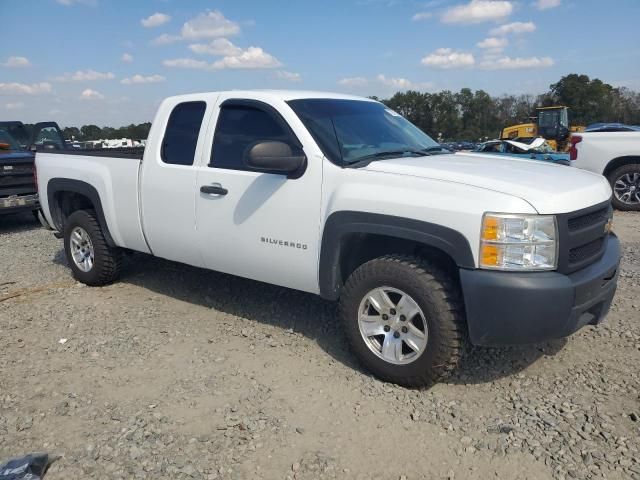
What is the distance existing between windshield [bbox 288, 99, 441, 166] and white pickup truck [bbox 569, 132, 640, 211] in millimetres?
6717

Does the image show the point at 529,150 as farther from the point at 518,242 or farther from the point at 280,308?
the point at 518,242

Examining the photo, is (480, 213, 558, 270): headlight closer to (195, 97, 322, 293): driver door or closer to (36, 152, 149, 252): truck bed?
(195, 97, 322, 293): driver door

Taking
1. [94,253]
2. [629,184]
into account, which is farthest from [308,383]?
[629,184]

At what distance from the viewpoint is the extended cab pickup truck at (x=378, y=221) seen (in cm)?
312

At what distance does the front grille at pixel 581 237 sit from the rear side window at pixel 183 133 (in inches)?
116

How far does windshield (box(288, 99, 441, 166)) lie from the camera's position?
3.94 meters

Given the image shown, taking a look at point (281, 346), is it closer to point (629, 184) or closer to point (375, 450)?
point (375, 450)

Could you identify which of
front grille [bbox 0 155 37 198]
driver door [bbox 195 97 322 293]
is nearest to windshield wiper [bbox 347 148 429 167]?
driver door [bbox 195 97 322 293]

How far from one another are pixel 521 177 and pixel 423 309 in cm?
103

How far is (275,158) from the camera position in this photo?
3738 millimetres

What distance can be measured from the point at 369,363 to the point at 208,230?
1.72 metres

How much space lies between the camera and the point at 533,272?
3111mm

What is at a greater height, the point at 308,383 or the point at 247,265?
the point at 247,265

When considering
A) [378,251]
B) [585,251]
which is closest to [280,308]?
[378,251]
